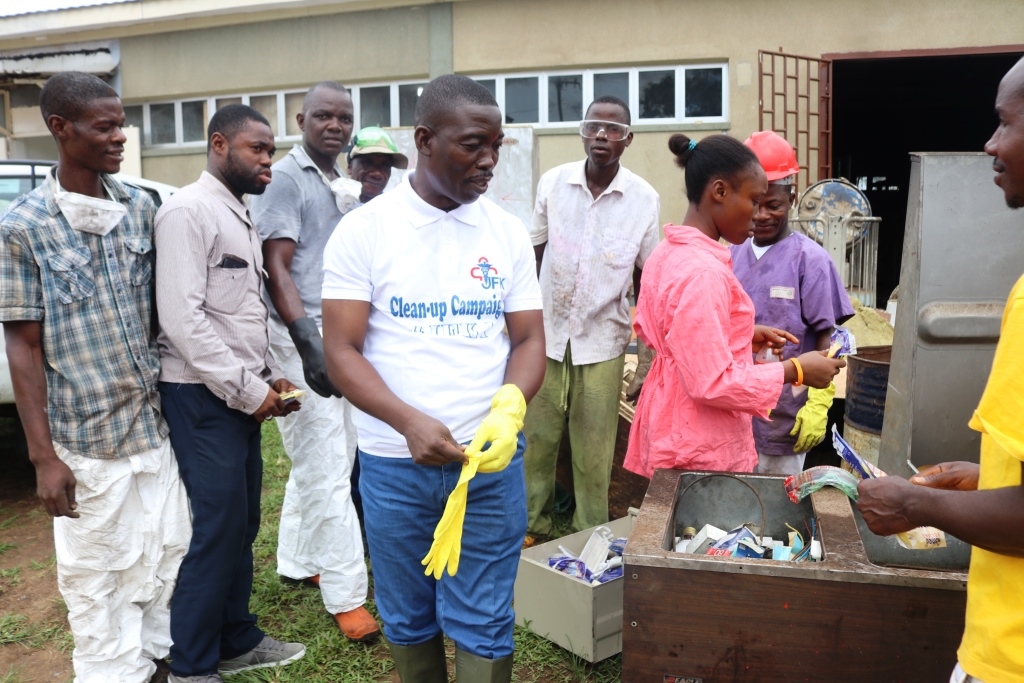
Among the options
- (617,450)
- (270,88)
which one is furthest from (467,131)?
(270,88)

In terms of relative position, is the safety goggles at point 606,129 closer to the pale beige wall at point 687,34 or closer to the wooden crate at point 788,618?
the wooden crate at point 788,618

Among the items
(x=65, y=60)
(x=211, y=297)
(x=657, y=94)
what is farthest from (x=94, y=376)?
(x=65, y=60)

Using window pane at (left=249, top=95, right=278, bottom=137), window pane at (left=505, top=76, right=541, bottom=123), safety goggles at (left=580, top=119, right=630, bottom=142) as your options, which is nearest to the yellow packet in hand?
safety goggles at (left=580, top=119, right=630, bottom=142)

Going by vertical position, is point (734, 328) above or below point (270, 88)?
below

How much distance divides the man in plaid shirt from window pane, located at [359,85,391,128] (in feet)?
27.6

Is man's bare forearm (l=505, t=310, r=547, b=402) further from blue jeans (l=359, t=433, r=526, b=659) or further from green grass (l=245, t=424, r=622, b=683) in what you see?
green grass (l=245, t=424, r=622, b=683)

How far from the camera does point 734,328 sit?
102 inches

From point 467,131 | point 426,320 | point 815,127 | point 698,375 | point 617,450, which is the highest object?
point 815,127

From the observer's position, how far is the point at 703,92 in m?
9.52

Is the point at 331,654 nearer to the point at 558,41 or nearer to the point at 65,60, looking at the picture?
the point at 558,41

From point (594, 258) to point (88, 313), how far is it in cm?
232

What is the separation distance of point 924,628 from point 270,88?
11177 millimetres

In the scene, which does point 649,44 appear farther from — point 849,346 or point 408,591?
point 408,591

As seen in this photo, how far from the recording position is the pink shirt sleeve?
2.40m
